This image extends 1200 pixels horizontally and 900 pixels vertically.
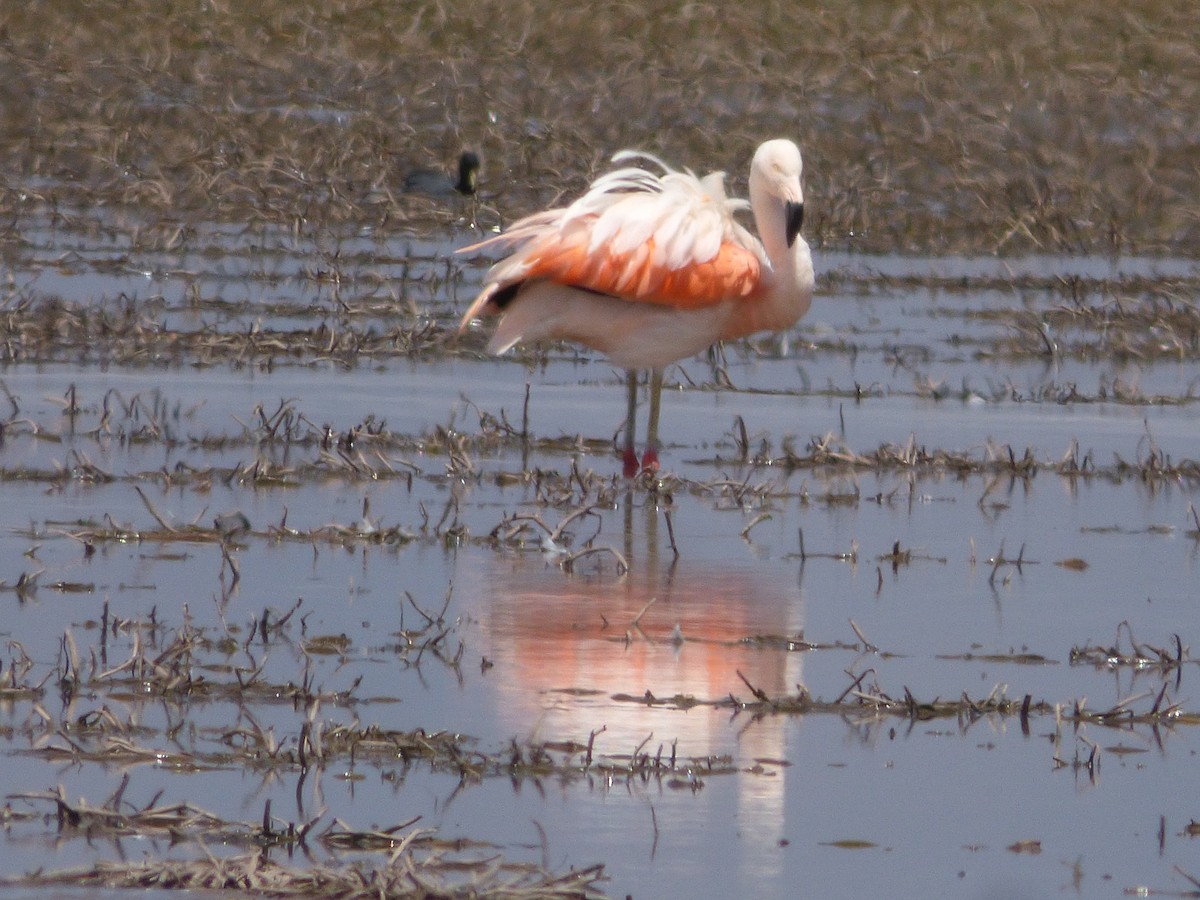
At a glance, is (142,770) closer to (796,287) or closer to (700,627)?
(700,627)

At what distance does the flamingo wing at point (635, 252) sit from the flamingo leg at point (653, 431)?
0.34 m

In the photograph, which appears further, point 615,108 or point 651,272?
point 615,108

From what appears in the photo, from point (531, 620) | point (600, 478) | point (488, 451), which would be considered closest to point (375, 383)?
point (488, 451)

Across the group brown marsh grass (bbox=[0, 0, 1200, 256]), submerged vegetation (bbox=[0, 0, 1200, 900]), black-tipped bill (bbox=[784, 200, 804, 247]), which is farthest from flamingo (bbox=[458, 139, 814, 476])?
brown marsh grass (bbox=[0, 0, 1200, 256])

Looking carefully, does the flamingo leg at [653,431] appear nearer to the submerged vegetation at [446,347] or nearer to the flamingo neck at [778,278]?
the submerged vegetation at [446,347]

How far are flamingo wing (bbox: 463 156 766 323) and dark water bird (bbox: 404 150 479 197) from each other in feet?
27.8

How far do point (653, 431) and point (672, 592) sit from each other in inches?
92.4

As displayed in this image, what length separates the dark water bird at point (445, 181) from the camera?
63.0 feet

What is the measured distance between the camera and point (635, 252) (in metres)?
10.4

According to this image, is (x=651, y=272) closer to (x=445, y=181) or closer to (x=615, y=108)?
(x=445, y=181)

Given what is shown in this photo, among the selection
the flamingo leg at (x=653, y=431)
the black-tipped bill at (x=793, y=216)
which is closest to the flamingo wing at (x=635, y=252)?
the black-tipped bill at (x=793, y=216)

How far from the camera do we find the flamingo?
34.1 feet

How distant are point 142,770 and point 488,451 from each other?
16.2ft

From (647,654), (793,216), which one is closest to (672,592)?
(647,654)
